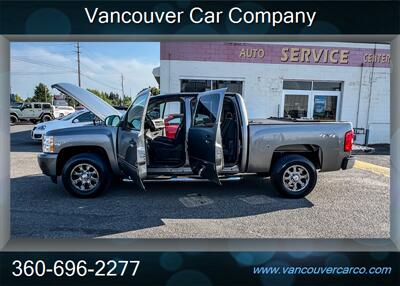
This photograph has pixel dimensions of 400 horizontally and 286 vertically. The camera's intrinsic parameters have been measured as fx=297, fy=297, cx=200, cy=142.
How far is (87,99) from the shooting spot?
18.0ft

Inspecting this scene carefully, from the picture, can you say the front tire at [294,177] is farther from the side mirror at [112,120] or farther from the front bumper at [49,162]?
the front bumper at [49,162]

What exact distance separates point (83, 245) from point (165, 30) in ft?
7.34

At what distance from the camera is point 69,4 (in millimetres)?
2701

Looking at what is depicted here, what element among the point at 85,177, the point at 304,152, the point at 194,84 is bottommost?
the point at 85,177

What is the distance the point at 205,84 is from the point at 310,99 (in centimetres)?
455

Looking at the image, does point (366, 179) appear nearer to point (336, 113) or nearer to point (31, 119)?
point (336, 113)

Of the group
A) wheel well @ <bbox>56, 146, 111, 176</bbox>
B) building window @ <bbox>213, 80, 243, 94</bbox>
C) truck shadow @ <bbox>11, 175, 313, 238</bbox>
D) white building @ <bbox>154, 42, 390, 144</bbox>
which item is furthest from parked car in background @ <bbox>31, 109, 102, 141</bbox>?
building window @ <bbox>213, 80, 243, 94</bbox>

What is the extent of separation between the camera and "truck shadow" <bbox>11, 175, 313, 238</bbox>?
156 inches

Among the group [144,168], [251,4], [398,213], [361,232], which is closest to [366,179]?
[361,232]

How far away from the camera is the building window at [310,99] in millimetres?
12414

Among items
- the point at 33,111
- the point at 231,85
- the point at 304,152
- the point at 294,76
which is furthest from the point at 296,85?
the point at 33,111

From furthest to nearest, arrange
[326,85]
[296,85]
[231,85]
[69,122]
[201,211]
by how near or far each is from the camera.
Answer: [326,85], [296,85], [231,85], [69,122], [201,211]

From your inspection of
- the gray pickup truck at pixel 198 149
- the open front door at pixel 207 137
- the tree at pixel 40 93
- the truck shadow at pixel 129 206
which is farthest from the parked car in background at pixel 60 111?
the tree at pixel 40 93

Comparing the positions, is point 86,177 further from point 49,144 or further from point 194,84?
point 194,84
